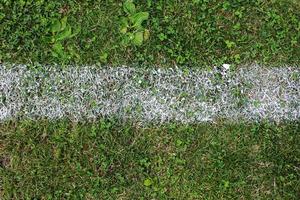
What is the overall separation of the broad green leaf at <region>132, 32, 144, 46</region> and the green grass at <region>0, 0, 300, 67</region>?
29mm

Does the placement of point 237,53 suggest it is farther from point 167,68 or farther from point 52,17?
point 52,17

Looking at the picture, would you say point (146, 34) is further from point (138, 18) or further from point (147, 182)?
point (147, 182)

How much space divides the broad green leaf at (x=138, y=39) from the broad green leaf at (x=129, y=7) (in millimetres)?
176

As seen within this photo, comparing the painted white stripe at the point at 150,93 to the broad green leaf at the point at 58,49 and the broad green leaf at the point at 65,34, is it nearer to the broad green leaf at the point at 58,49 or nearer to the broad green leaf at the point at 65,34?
the broad green leaf at the point at 58,49

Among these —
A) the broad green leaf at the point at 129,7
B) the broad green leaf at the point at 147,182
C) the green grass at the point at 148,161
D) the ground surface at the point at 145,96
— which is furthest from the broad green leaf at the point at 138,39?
the broad green leaf at the point at 147,182

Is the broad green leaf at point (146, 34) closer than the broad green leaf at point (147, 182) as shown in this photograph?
No

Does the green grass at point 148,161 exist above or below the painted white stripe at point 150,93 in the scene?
below

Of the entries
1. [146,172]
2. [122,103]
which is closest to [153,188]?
[146,172]

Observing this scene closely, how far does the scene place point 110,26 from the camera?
4.06 m

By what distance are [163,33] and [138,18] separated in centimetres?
23

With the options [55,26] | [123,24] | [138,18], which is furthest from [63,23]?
[138,18]

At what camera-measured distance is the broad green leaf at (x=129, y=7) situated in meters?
4.06

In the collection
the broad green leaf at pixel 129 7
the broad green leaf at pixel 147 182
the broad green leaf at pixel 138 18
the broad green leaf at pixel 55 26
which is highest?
the broad green leaf at pixel 129 7

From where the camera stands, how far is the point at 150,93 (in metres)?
4.05
